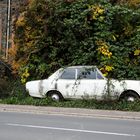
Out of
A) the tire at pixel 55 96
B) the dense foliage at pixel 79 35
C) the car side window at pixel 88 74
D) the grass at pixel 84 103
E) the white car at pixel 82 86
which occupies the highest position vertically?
the dense foliage at pixel 79 35

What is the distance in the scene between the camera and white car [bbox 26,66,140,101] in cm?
1855

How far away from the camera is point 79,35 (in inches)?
872

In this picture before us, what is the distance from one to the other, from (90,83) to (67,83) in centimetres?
111

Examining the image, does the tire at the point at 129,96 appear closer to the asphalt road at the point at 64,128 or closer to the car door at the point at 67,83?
the car door at the point at 67,83

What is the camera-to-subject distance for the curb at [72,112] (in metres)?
16.2

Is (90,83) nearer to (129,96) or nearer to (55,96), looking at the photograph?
(129,96)

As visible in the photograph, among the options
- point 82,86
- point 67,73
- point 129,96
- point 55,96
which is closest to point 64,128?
point 129,96

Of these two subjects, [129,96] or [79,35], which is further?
[79,35]

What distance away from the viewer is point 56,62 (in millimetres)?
22062

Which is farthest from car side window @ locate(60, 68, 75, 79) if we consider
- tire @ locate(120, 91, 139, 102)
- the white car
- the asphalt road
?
the asphalt road

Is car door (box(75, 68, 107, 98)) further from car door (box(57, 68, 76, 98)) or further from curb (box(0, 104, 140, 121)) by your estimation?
curb (box(0, 104, 140, 121))

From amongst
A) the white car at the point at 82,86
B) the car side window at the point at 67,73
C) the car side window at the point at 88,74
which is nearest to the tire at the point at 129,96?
the white car at the point at 82,86

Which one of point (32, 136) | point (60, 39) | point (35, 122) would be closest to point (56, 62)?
point (60, 39)

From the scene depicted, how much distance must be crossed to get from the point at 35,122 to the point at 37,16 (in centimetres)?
911
